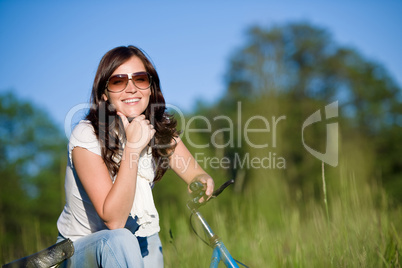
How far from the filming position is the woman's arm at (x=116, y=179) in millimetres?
1798

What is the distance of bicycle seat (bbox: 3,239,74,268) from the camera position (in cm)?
163

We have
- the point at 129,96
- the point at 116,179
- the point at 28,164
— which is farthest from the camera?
the point at 28,164

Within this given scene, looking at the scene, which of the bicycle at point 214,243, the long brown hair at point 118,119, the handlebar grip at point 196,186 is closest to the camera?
the bicycle at point 214,243

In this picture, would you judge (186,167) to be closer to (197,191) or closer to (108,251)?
(197,191)

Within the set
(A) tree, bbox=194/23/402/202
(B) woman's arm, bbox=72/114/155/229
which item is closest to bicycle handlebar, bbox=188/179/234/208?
(B) woman's arm, bbox=72/114/155/229

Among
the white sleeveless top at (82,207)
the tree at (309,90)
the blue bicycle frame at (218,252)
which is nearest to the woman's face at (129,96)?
the white sleeveless top at (82,207)

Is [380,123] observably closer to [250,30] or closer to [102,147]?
[250,30]

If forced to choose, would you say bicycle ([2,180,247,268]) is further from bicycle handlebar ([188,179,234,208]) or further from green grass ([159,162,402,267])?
green grass ([159,162,402,267])

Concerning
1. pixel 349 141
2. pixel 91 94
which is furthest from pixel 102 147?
pixel 349 141

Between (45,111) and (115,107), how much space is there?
2147 cm

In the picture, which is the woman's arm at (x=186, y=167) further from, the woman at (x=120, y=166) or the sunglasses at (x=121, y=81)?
the sunglasses at (x=121, y=81)

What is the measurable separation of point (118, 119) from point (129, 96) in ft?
0.66

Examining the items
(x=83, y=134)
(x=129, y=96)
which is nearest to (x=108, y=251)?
(x=83, y=134)

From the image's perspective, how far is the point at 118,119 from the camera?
2225 millimetres
